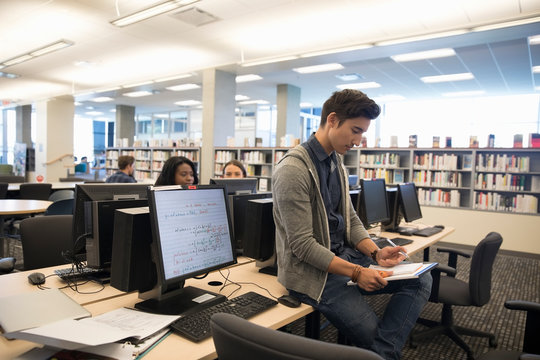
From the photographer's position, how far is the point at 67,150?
1253 cm

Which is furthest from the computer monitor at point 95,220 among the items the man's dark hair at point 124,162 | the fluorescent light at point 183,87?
the fluorescent light at point 183,87

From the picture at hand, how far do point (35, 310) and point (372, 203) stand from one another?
100 inches

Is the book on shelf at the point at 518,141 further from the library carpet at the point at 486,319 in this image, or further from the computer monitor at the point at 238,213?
the computer monitor at the point at 238,213

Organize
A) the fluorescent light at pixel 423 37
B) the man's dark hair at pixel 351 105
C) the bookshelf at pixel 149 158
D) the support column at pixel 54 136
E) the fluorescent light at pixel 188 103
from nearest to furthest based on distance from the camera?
the man's dark hair at pixel 351 105 → the fluorescent light at pixel 423 37 → the bookshelf at pixel 149 158 → the support column at pixel 54 136 → the fluorescent light at pixel 188 103

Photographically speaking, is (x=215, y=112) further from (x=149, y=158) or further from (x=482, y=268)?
(x=482, y=268)

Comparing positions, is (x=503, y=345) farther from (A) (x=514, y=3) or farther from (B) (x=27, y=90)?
(B) (x=27, y=90)

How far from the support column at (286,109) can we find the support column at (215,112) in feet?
6.94

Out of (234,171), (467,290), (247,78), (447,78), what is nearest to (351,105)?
(467,290)

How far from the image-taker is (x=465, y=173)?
629 cm

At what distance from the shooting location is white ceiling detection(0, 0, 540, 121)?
500 centimetres

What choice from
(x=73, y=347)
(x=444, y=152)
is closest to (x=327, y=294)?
(x=73, y=347)

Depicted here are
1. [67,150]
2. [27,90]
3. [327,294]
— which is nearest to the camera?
[327,294]

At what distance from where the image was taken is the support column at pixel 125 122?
1445 cm

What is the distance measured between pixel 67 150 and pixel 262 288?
1285 cm
